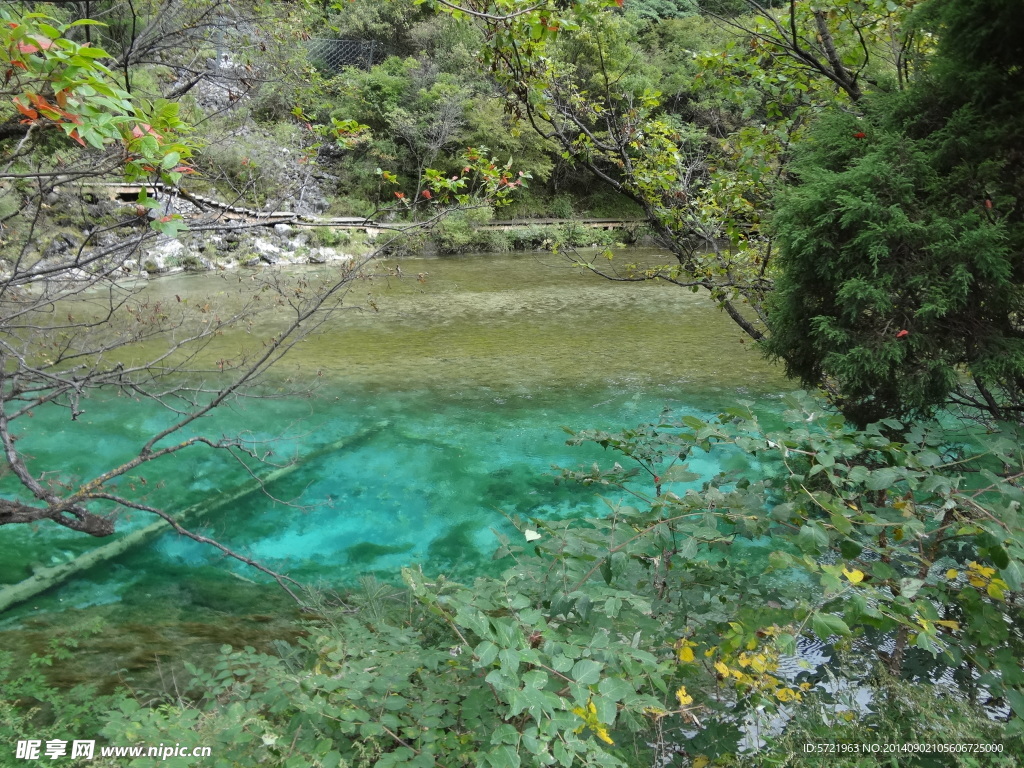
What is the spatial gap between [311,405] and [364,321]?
3.72 m

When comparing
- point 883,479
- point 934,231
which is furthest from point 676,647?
point 934,231

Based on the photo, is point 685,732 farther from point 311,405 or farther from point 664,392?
point 311,405

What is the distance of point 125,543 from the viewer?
3.99 metres

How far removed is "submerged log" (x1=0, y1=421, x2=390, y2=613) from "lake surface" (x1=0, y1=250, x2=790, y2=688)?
0.06 metres

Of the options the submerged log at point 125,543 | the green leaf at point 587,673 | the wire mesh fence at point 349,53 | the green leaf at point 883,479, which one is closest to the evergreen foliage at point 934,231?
the green leaf at point 883,479

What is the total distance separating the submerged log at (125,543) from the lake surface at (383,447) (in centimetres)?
6

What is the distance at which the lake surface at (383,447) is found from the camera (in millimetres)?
3676

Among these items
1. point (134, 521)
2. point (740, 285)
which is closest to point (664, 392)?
point (740, 285)

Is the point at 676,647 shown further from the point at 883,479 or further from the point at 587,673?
the point at 883,479

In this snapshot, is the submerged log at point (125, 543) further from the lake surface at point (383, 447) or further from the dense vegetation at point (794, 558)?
the dense vegetation at point (794, 558)

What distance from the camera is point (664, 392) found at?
6.37 meters

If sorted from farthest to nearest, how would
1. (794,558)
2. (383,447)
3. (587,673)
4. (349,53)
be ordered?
1. (349,53)
2. (383,447)
3. (794,558)
4. (587,673)

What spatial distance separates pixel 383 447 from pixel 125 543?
2.08 metres

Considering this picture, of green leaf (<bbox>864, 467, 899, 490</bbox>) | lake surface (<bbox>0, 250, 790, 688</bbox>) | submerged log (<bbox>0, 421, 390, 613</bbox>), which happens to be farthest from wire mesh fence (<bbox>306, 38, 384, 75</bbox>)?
green leaf (<bbox>864, 467, 899, 490</bbox>)
